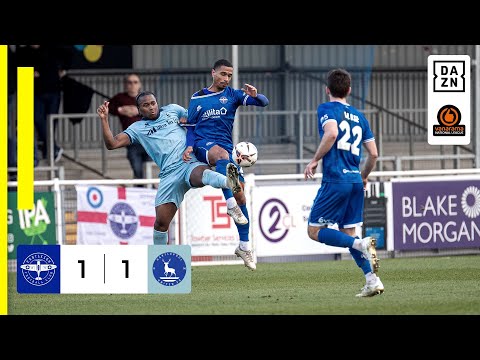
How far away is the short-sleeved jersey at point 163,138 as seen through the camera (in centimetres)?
1573

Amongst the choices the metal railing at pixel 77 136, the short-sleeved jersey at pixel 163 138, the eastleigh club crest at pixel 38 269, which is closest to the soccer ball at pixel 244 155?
the short-sleeved jersey at pixel 163 138

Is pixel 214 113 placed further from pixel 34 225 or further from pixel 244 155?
pixel 34 225

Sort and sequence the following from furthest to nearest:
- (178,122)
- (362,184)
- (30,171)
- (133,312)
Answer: (178,122) < (362,184) < (133,312) < (30,171)

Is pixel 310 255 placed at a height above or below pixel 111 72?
below

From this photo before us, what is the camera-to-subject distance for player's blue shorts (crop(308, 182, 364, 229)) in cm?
1299

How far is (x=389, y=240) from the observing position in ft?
65.7

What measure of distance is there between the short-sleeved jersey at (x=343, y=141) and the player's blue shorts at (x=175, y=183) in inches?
113

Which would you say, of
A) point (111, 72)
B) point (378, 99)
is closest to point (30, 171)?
point (111, 72)

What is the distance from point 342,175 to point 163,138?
341 cm

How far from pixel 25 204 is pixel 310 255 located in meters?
9.16

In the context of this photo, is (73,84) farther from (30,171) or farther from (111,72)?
(30,171)

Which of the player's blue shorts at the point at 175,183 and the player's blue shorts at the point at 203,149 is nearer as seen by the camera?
the player's blue shorts at the point at 203,149

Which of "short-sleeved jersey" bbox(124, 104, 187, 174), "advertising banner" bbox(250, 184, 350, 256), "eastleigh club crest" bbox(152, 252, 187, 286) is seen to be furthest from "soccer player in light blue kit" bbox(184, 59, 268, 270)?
"advertising banner" bbox(250, 184, 350, 256)

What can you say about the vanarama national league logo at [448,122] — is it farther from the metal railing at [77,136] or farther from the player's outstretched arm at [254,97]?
the metal railing at [77,136]
